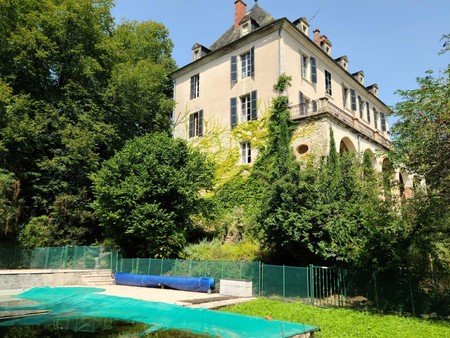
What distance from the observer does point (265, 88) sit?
2581 cm

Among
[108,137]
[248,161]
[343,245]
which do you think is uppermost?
[108,137]

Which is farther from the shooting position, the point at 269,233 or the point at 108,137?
the point at 108,137

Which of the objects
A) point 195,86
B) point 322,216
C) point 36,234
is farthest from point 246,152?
point 36,234

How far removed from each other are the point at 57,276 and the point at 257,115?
16.0 metres

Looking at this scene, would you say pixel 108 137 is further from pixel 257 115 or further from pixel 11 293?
pixel 11 293

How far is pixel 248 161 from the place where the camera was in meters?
26.4

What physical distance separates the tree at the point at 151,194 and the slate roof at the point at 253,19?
11.7 m

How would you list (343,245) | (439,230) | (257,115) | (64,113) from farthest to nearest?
(64,113)
(257,115)
(343,245)
(439,230)

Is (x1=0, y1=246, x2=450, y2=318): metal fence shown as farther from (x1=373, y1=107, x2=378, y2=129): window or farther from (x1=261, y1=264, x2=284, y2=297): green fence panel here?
(x1=373, y1=107, x2=378, y2=129): window

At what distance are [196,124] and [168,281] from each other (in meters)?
15.5

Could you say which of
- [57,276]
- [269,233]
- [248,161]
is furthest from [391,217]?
[57,276]

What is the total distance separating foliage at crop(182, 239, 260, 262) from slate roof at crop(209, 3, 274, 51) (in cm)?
1661

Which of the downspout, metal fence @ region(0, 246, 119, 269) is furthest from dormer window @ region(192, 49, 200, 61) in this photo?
metal fence @ region(0, 246, 119, 269)

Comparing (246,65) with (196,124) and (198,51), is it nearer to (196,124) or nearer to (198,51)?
(198,51)
